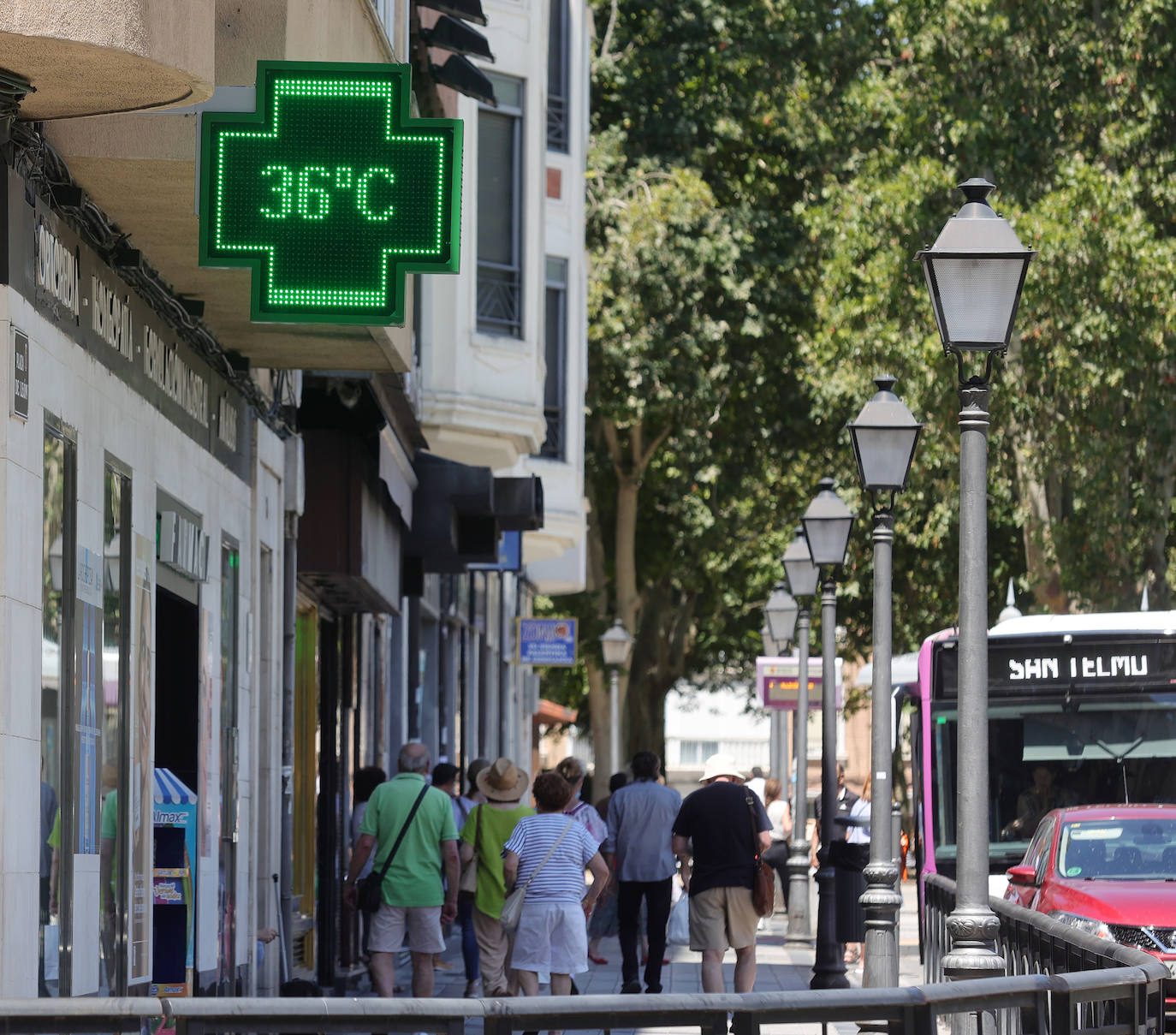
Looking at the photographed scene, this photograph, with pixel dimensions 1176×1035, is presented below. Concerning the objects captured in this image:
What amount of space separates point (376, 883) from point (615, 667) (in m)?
26.2

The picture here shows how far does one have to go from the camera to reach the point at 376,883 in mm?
14055

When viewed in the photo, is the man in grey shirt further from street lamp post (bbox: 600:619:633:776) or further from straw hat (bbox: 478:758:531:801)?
street lamp post (bbox: 600:619:633:776)

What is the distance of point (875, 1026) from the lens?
655 centimetres

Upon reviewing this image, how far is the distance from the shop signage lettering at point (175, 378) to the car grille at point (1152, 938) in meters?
6.14

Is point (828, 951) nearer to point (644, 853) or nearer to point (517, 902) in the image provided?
point (644, 853)

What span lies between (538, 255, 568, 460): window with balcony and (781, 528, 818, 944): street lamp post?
5626mm

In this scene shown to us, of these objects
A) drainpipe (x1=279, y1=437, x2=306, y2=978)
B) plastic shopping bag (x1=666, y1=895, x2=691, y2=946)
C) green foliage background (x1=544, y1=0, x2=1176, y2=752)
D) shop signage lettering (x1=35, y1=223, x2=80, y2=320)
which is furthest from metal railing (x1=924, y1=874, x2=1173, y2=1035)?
green foliage background (x1=544, y1=0, x2=1176, y2=752)

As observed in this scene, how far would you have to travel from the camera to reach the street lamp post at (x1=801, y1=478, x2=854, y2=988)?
56.0ft

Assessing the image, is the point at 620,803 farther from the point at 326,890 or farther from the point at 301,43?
the point at 301,43

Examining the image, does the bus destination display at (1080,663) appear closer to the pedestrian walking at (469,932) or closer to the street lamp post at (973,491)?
the pedestrian walking at (469,932)

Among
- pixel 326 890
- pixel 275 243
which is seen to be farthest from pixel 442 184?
pixel 326 890

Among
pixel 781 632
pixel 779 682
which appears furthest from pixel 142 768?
pixel 781 632

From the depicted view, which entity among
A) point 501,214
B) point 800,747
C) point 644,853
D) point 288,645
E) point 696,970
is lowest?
point 696,970

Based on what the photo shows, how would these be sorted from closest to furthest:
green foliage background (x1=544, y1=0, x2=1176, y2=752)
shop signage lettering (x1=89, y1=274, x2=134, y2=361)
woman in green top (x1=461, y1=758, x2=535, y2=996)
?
shop signage lettering (x1=89, y1=274, x2=134, y2=361), woman in green top (x1=461, y1=758, x2=535, y2=996), green foliage background (x1=544, y1=0, x2=1176, y2=752)
